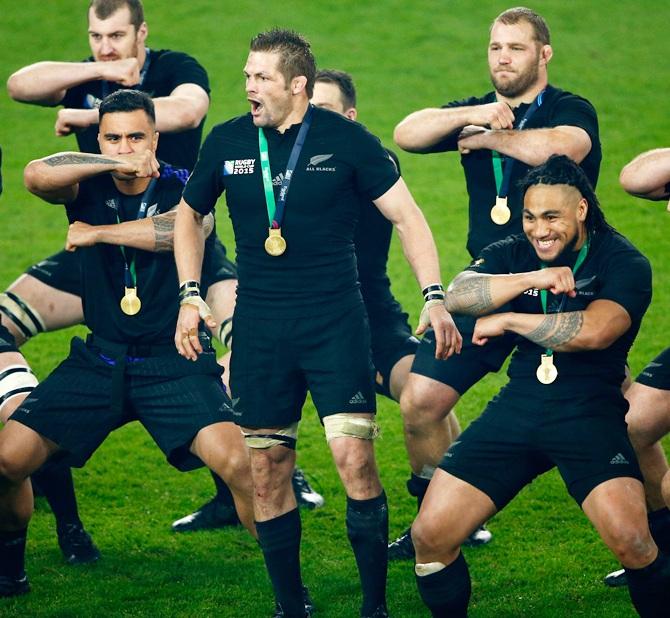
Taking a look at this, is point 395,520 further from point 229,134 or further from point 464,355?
point 229,134

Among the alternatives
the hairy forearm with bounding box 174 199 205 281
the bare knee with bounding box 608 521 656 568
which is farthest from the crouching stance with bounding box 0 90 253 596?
the bare knee with bounding box 608 521 656 568

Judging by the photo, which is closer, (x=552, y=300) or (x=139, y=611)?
(x=552, y=300)

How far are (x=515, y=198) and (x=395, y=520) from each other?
87.8 inches

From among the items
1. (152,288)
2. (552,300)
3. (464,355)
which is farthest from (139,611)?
(552,300)

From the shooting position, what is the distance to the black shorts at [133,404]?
25.5ft

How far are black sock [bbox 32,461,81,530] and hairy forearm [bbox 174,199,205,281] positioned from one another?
1.71 metres

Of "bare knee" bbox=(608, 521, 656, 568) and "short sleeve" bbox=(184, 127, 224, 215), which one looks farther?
"short sleeve" bbox=(184, 127, 224, 215)

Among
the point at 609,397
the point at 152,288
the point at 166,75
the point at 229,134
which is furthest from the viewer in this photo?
the point at 166,75

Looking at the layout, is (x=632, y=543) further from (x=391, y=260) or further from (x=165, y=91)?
(x=391, y=260)

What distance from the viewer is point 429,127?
27.3 feet

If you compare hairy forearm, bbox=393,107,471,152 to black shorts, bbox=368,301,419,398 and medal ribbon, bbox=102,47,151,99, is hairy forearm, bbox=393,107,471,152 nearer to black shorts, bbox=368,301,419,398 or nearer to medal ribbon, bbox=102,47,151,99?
black shorts, bbox=368,301,419,398

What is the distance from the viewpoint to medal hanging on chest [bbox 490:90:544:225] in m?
8.16

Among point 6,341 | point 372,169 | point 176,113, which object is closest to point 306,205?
point 372,169

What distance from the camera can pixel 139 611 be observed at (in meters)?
7.75
